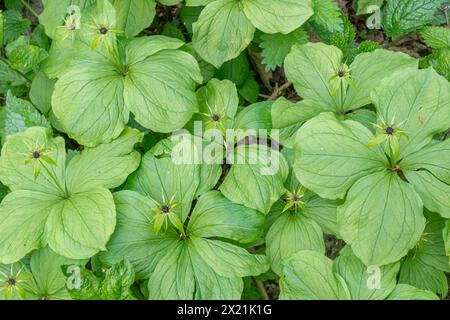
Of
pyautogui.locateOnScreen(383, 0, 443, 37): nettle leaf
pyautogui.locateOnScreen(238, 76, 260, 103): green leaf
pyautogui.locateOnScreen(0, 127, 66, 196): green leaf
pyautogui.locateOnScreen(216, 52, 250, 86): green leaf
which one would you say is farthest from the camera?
pyautogui.locateOnScreen(238, 76, 260, 103): green leaf

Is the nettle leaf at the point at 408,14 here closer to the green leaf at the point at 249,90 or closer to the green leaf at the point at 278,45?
the green leaf at the point at 278,45

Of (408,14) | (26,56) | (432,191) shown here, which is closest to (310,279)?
(432,191)

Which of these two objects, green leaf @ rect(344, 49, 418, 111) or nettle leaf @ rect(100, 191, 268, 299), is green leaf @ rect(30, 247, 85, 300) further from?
green leaf @ rect(344, 49, 418, 111)

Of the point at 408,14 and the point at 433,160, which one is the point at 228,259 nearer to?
the point at 433,160

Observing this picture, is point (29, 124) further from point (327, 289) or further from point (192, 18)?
point (327, 289)

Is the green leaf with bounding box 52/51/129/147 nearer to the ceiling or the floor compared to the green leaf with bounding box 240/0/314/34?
nearer to the floor

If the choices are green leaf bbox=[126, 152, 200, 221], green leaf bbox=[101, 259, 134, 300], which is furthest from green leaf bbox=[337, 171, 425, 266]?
green leaf bbox=[101, 259, 134, 300]
